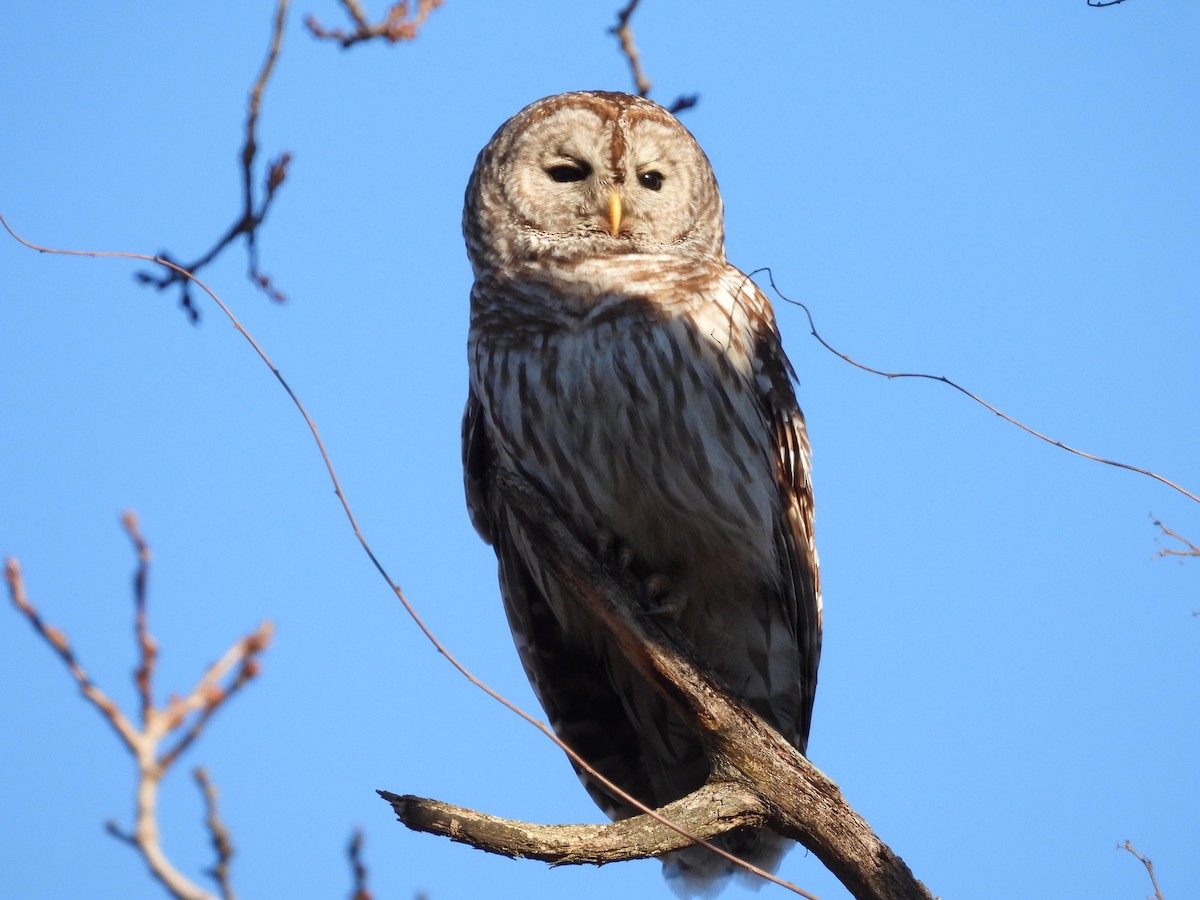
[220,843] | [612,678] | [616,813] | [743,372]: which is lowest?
[220,843]

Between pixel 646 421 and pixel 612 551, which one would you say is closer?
pixel 646 421

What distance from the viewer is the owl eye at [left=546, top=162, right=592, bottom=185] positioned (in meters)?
4.74

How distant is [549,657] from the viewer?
466 centimetres

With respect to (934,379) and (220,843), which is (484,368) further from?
(220,843)

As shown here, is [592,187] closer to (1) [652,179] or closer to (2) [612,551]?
(1) [652,179]

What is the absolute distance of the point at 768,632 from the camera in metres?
4.41

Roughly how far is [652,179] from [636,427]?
3.83 feet

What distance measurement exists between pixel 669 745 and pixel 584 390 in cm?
127

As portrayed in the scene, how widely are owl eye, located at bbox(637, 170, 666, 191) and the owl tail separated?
2.18 metres

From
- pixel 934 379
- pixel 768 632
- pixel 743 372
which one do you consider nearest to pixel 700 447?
pixel 743 372

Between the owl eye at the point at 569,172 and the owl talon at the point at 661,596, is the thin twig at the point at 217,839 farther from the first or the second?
the owl eye at the point at 569,172

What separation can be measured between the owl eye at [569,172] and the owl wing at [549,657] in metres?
0.86

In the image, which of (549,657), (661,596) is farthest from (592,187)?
(549,657)

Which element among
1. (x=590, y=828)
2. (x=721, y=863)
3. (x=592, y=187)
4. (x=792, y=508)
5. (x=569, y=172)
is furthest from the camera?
(x=569, y=172)
